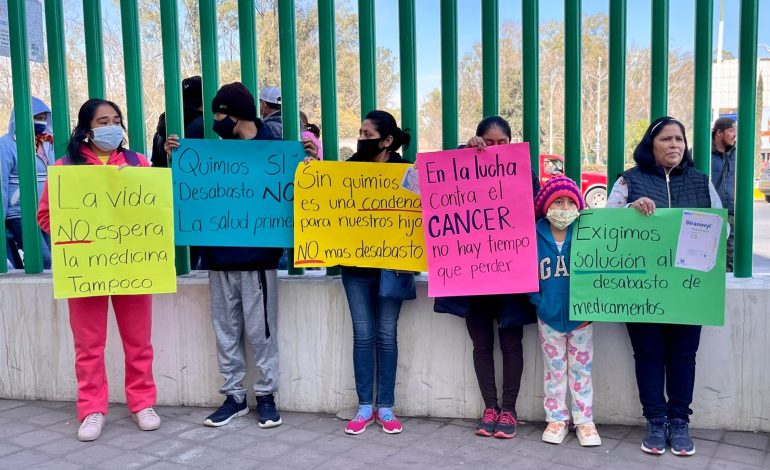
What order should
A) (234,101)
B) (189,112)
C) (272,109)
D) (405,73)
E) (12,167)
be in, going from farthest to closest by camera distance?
(12,167)
(272,109)
(189,112)
(405,73)
(234,101)

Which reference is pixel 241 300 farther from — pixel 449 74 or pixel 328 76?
pixel 449 74

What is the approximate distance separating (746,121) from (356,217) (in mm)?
2311

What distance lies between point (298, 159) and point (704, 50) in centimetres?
243

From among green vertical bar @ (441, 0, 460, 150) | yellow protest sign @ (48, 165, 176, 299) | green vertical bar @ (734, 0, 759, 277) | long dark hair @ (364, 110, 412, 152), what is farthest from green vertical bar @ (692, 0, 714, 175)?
yellow protest sign @ (48, 165, 176, 299)

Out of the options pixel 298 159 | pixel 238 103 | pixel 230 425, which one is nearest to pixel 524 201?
pixel 298 159

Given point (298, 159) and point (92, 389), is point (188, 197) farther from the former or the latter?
point (92, 389)

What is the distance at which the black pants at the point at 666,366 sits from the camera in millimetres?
3621

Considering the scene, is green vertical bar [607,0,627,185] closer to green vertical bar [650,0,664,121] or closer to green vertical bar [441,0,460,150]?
green vertical bar [650,0,664,121]

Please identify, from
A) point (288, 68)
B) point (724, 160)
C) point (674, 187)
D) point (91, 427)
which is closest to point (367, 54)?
point (288, 68)

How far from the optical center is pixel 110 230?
12.7 ft

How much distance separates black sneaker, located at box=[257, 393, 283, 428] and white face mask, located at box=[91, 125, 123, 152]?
170cm

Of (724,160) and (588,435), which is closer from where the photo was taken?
(588,435)

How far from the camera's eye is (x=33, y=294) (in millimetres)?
4531

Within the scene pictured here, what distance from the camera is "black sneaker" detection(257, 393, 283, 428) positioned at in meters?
4.06
